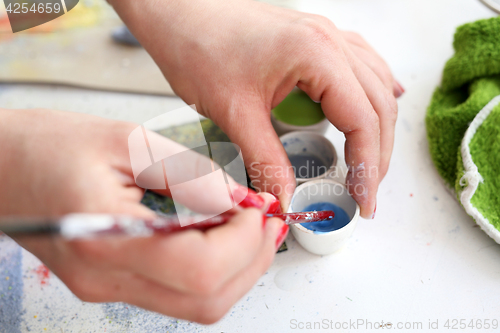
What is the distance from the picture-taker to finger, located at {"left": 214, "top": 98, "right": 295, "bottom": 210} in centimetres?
67

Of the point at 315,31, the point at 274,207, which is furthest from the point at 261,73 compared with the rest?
the point at 274,207

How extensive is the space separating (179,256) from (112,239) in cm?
8

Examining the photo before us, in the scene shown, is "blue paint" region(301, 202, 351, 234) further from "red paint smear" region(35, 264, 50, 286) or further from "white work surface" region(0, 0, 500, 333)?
"red paint smear" region(35, 264, 50, 286)

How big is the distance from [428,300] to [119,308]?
62 cm

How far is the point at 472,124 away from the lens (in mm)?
812

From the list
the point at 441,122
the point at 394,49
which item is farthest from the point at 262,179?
the point at 394,49

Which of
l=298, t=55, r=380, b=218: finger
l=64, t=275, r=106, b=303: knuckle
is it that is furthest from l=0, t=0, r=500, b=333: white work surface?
l=64, t=275, r=106, b=303: knuckle

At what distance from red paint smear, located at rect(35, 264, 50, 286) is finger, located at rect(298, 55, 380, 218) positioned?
0.68 meters

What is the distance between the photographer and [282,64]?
0.68 metres

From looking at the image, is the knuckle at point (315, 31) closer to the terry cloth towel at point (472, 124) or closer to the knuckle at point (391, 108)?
the knuckle at point (391, 108)

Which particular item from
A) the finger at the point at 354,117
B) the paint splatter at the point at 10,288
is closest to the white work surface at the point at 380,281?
the paint splatter at the point at 10,288

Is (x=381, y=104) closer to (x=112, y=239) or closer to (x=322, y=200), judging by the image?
(x=322, y=200)

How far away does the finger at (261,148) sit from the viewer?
0.67 metres

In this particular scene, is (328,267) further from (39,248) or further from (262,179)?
(39,248)
